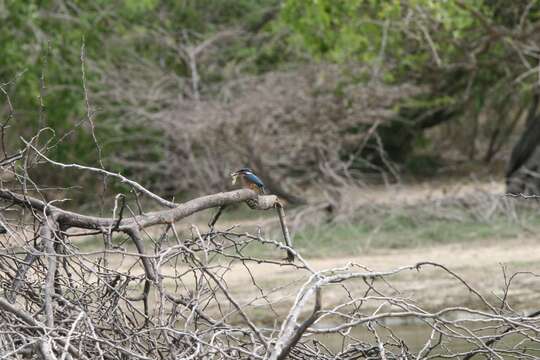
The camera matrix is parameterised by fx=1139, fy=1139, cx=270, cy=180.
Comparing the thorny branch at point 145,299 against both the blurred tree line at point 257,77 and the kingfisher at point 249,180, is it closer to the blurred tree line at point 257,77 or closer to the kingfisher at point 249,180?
the kingfisher at point 249,180

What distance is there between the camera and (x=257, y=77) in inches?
635

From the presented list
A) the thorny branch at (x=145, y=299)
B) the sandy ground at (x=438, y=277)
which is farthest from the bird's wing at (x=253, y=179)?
the sandy ground at (x=438, y=277)

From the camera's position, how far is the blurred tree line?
15.1m

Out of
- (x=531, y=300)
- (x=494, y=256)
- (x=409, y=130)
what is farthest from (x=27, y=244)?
(x=409, y=130)

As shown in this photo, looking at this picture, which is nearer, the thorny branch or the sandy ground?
the thorny branch

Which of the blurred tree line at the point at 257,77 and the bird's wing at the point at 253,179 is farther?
the blurred tree line at the point at 257,77

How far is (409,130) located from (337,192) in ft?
17.0

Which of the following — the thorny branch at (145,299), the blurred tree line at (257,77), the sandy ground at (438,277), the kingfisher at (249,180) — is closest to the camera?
the thorny branch at (145,299)

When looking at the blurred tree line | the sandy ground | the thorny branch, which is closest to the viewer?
the thorny branch

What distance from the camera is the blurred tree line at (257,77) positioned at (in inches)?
594

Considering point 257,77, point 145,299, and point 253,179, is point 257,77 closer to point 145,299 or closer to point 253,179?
point 253,179

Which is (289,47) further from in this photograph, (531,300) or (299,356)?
(299,356)

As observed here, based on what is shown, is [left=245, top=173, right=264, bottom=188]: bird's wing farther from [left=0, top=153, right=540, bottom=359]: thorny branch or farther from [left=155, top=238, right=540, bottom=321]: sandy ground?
[left=155, top=238, right=540, bottom=321]: sandy ground

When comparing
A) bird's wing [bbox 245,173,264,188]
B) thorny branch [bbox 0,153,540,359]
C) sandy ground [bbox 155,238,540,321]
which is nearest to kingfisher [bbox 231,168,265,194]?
bird's wing [bbox 245,173,264,188]
